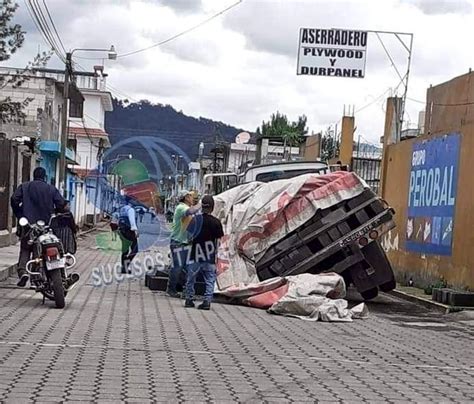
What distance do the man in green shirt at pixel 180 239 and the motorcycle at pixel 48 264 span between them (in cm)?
260

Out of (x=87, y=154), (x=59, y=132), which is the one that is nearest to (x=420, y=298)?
(x=59, y=132)

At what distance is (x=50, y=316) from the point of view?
1100 centimetres

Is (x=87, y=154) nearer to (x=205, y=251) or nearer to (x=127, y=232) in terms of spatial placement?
(x=127, y=232)

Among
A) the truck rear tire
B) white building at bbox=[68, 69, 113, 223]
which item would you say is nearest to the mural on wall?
the truck rear tire

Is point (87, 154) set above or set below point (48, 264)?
above

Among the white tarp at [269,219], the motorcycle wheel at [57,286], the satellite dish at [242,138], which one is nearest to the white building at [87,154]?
the satellite dish at [242,138]

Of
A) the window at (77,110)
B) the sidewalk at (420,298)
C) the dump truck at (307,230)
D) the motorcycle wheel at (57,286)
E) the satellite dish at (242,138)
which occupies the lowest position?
the sidewalk at (420,298)

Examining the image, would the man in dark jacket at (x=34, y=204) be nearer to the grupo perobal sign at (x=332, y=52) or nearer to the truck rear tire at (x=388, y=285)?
the truck rear tire at (x=388, y=285)

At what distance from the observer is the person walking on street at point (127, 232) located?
18828 millimetres

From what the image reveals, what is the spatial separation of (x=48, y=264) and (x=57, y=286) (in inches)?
13.3

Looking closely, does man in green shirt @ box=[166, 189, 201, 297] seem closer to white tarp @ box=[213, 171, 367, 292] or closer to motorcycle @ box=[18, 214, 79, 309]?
white tarp @ box=[213, 171, 367, 292]

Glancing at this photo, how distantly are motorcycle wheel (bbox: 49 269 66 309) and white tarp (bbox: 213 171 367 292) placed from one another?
346cm

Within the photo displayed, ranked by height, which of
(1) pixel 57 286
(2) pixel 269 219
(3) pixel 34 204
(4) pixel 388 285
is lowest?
(4) pixel 388 285

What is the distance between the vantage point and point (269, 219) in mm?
14797
